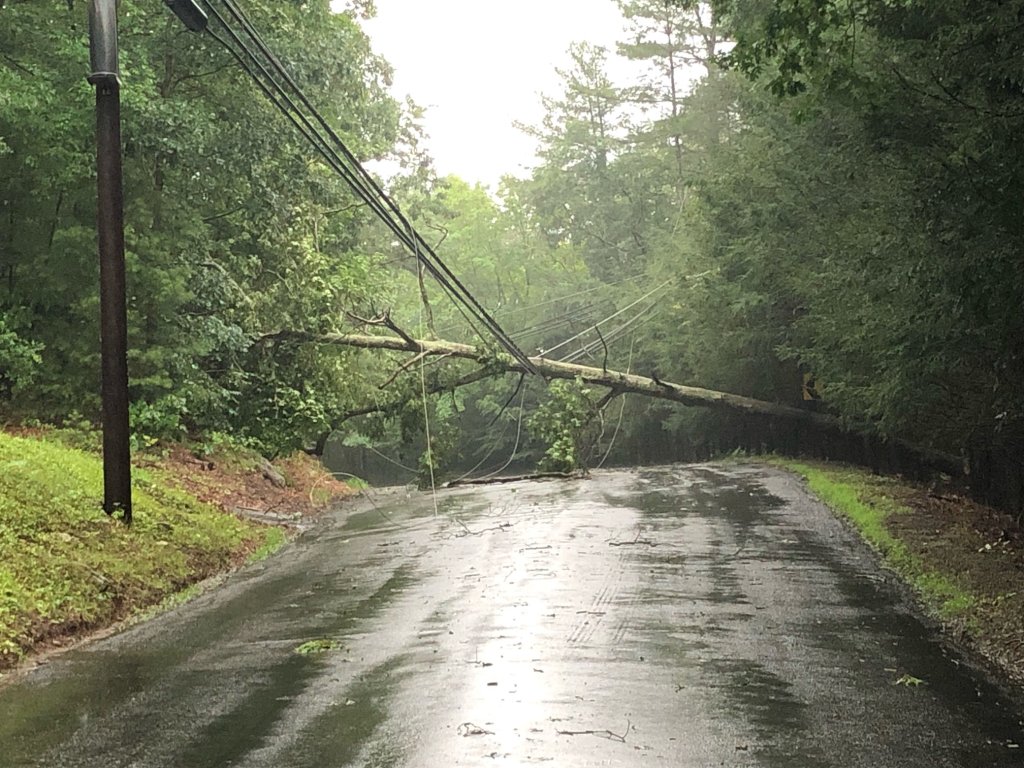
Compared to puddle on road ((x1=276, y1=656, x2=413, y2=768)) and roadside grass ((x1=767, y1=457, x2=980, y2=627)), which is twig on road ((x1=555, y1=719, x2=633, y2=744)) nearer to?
puddle on road ((x1=276, y1=656, x2=413, y2=768))

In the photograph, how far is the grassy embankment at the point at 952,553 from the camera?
7719mm

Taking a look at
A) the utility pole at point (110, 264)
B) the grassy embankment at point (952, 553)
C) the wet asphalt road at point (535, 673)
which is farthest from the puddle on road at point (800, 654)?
the utility pole at point (110, 264)

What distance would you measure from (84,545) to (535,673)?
539cm

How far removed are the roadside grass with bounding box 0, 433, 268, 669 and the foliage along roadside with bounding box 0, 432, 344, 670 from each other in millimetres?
11

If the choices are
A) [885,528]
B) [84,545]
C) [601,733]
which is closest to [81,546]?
[84,545]

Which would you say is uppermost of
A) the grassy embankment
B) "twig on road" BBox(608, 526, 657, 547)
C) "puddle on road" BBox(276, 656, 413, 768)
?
"puddle on road" BBox(276, 656, 413, 768)

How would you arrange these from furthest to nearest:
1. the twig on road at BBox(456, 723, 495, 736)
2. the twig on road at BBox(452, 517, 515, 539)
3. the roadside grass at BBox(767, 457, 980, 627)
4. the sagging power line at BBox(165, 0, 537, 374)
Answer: the twig on road at BBox(452, 517, 515, 539) → the sagging power line at BBox(165, 0, 537, 374) → the roadside grass at BBox(767, 457, 980, 627) → the twig on road at BBox(456, 723, 495, 736)

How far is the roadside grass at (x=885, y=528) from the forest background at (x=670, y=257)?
4.28 feet

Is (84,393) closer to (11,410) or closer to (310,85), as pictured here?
(11,410)

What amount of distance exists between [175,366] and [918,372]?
11.2 meters

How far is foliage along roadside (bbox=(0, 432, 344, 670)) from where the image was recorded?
8203 mm

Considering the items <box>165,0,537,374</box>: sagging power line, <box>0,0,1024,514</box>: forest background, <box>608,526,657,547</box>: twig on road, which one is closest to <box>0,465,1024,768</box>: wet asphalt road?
<box>608,526,657,547</box>: twig on road

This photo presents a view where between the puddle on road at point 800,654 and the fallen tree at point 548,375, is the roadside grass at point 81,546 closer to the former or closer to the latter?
the puddle on road at point 800,654

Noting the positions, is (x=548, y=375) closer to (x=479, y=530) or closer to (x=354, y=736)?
(x=479, y=530)
